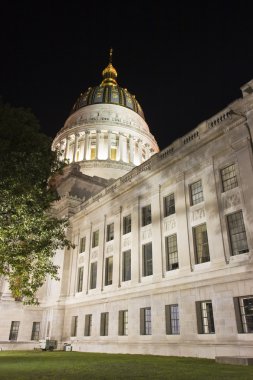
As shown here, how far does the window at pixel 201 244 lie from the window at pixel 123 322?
8759mm

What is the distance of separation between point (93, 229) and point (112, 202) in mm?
4231

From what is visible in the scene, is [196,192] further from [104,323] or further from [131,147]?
[131,147]

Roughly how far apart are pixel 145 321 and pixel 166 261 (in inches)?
193

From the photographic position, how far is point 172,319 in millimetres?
20984

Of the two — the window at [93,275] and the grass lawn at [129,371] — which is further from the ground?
the window at [93,275]

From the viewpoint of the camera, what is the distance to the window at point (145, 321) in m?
22.7

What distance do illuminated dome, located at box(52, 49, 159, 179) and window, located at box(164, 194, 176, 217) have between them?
31.4 m

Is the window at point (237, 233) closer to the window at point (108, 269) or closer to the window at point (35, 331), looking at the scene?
the window at point (108, 269)

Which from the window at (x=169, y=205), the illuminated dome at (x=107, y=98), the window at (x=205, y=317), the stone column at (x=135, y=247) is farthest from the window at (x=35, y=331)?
the illuminated dome at (x=107, y=98)

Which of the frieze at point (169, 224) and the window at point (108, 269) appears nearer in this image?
the frieze at point (169, 224)

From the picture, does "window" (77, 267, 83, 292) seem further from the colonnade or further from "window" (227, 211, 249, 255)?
the colonnade

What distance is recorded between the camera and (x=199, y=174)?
22.5 metres

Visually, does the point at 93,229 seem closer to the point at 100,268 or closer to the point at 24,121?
the point at 100,268

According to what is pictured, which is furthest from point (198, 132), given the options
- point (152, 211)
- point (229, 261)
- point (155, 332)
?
point (155, 332)
